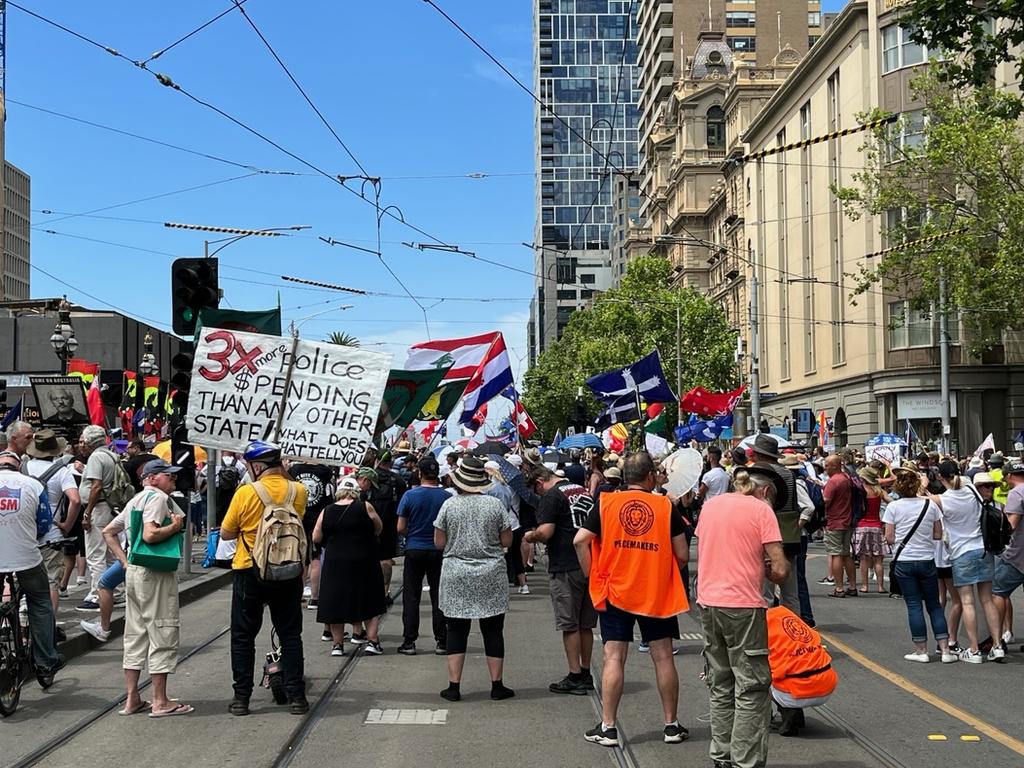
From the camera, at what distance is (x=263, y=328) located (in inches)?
562

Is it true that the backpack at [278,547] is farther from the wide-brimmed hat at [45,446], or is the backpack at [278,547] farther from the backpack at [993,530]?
the backpack at [993,530]

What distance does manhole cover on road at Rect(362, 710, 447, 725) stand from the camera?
8484mm

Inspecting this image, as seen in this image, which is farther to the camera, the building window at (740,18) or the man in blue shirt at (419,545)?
the building window at (740,18)

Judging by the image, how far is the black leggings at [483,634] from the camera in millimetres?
9281

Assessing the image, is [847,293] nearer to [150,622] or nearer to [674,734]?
[674,734]

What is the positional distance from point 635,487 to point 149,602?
350cm

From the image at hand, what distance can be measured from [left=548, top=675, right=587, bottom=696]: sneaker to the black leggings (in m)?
0.57

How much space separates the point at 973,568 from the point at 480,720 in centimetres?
513

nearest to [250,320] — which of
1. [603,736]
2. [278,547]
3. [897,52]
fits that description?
[278,547]

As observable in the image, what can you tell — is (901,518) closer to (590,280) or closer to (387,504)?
(387,504)

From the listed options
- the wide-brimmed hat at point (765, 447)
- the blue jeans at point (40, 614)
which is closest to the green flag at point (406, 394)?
the blue jeans at point (40, 614)

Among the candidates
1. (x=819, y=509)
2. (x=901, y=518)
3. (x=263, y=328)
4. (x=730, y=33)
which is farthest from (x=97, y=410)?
(x=730, y=33)

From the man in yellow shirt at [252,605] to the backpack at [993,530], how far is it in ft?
20.2

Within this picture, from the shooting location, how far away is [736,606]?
711 cm
